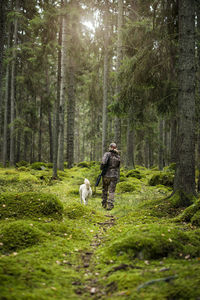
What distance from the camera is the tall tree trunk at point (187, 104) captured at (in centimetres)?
661

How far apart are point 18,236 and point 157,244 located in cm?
217

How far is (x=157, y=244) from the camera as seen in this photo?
3416 mm

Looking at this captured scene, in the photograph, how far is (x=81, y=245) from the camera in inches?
169

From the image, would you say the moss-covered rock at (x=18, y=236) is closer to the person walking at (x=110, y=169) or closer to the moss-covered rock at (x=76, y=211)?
the moss-covered rock at (x=76, y=211)

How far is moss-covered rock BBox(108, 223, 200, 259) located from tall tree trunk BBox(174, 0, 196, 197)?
292 cm

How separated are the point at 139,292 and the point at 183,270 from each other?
62cm

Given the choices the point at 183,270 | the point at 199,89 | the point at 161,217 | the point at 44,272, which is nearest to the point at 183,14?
the point at 199,89

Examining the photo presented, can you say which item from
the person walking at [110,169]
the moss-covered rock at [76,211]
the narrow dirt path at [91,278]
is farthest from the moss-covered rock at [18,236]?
the person walking at [110,169]

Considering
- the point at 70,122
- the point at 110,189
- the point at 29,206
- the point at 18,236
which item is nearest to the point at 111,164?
the point at 110,189

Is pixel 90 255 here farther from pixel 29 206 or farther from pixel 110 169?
pixel 110 169

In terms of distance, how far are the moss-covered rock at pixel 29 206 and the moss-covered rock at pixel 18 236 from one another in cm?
94

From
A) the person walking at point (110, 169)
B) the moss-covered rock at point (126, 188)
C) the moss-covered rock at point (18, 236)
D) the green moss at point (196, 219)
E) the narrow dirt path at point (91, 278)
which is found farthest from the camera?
the moss-covered rock at point (126, 188)

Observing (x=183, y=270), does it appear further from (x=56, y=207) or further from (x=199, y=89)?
(x=199, y=89)

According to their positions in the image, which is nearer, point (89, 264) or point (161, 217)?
point (89, 264)
